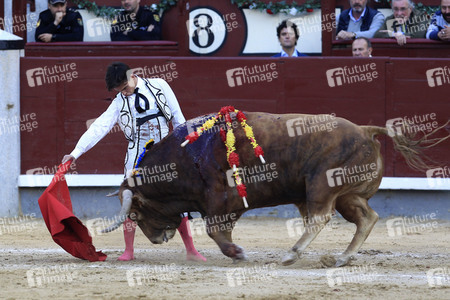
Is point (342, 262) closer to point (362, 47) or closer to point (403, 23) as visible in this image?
point (362, 47)

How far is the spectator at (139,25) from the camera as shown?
866 cm

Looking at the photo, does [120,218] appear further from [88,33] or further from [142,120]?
[88,33]

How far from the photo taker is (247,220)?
8039mm

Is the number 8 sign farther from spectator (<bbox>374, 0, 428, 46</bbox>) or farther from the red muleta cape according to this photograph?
the red muleta cape

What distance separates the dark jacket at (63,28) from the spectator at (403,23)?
2873 mm

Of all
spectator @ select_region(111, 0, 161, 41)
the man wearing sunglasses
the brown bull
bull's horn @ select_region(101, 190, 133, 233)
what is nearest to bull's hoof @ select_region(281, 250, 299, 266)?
the brown bull

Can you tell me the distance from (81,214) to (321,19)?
2.95m

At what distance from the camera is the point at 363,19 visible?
8.39 m

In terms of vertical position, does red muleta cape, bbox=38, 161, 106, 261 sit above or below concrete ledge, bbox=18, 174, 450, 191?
above

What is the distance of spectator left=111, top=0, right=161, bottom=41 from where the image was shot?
28.4 ft

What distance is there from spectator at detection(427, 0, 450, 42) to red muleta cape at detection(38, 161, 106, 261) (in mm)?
3976

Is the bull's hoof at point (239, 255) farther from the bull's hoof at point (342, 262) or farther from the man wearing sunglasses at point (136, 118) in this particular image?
the bull's hoof at point (342, 262)

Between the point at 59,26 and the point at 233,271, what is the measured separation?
424 cm

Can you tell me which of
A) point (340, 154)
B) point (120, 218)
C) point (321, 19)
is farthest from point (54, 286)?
point (321, 19)
